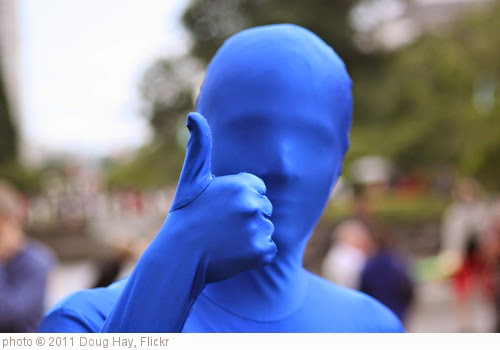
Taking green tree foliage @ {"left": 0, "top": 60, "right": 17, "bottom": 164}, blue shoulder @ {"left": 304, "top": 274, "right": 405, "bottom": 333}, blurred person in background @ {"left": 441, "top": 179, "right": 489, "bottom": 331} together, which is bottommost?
green tree foliage @ {"left": 0, "top": 60, "right": 17, "bottom": 164}

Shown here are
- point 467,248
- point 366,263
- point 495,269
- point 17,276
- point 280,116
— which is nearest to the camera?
point 280,116

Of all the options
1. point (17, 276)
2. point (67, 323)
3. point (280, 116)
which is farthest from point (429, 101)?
point (67, 323)

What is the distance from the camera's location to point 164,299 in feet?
2.97

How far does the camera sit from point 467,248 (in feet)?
22.3

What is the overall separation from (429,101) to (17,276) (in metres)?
12.5

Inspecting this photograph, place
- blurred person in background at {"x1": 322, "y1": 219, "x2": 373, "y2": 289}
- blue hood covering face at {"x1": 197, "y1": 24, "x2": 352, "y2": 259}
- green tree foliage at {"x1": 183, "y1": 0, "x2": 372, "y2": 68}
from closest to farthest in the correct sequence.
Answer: blue hood covering face at {"x1": 197, "y1": 24, "x2": 352, "y2": 259} < blurred person in background at {"x1": 322, "y1": 219, "x2": 373, "y2": 289} < green tree foliage at {"x1": 183, "y1": 0, "x2": 372, "y2": 68}

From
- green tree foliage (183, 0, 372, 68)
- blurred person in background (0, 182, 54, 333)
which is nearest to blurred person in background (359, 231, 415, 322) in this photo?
blurred person in background (0, 182, 54, 333)

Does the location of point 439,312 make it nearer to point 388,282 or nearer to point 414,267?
point 414,267

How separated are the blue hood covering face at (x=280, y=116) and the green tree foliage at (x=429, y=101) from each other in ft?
31.8

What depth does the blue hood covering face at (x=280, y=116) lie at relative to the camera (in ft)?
3.79

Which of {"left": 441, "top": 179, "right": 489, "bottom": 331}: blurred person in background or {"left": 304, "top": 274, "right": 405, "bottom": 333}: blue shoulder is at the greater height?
{"left": 304, "top": 274, "right": 405, "bottom": 333}: blue shoulder

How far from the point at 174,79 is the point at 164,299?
829 inches

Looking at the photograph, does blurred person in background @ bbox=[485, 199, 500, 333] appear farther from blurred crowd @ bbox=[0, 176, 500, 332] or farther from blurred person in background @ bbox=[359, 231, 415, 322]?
blurred person in background @ bbox=[359, 231, 415, 322]

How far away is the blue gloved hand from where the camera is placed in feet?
2.92
